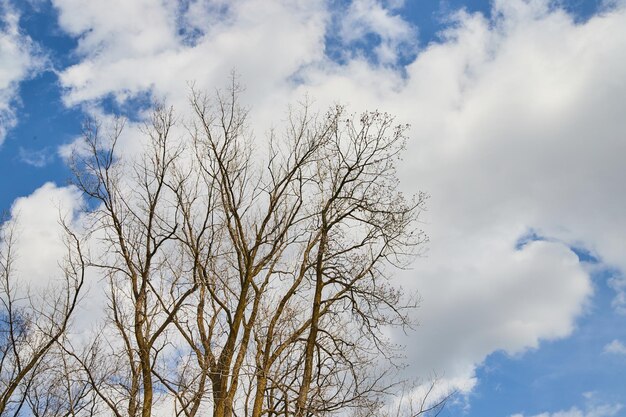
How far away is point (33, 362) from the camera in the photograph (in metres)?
15.5

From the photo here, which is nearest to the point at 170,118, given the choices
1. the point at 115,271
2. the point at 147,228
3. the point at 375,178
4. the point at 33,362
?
the point at 147,228

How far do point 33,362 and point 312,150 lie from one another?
8.85m

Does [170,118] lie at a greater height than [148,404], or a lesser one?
greater

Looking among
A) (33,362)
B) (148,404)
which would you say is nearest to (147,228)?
(148,404)

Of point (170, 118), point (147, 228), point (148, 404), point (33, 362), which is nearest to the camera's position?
point (148, 404)

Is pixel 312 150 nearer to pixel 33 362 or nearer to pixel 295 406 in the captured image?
pixel 295 406

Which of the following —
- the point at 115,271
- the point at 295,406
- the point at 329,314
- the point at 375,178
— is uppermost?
the point at 375,178

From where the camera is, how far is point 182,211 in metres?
13.1

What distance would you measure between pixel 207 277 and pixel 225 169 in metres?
2.29

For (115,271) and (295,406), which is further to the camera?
(115,271)

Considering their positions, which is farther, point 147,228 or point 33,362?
point 33,362

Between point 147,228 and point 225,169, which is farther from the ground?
point 225,169

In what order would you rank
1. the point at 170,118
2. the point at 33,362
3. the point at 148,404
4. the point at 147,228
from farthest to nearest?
the point at 33,362
the point at 170,118
the point at 147,228
the point at 148,404

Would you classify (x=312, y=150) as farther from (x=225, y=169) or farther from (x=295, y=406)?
(x=295, y=406)
